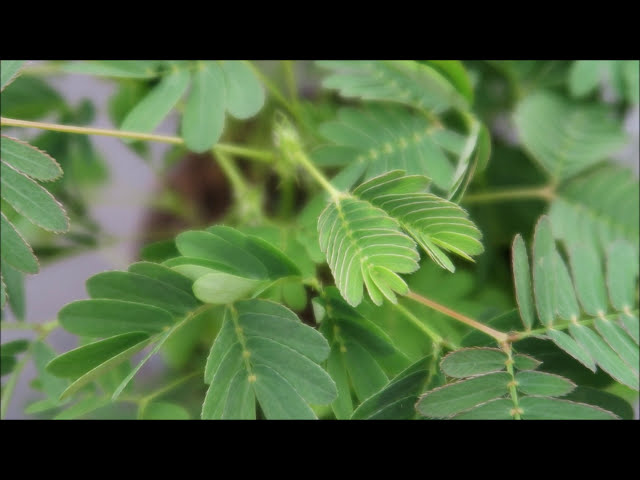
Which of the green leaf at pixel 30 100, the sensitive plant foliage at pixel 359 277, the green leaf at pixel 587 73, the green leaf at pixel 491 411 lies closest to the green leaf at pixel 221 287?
the sensitive plant foliage at pixel 359 277

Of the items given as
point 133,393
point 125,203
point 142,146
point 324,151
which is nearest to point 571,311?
point 324,151

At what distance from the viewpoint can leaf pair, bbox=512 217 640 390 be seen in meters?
0.51

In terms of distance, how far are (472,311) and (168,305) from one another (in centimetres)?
46

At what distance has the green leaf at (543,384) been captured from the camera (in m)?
0.48

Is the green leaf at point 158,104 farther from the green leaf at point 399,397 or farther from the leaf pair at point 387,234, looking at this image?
the green leaf at point 399,397

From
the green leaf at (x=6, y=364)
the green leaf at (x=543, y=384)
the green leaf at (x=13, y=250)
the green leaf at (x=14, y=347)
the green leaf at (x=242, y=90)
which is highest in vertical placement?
the green leaf at (x=242, y=90)

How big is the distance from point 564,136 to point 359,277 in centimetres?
54

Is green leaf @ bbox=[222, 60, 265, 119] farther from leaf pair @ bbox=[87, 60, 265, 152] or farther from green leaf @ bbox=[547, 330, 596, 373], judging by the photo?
green leaf @ bbox=[547, 330, 596, 373]

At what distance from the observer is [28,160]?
1.72 ft

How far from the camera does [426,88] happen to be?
2.42 feet

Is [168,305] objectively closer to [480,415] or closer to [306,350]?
[306,350]

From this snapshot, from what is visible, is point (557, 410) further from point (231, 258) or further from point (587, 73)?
point (587, 73)

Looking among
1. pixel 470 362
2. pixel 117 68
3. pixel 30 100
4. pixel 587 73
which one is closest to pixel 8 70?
pixel 117 68

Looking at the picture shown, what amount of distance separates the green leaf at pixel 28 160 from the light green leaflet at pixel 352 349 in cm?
29
